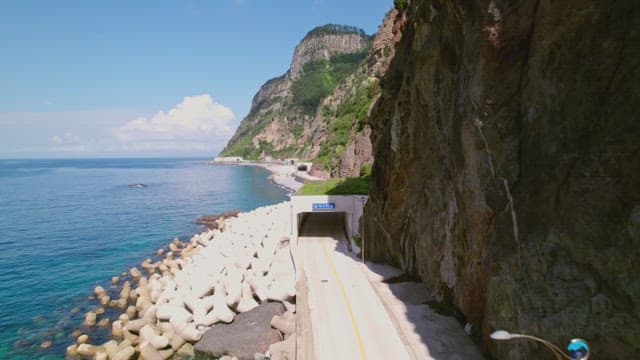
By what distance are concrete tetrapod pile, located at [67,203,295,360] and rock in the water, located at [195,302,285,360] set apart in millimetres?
548

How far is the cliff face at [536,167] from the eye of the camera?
927 centimetres

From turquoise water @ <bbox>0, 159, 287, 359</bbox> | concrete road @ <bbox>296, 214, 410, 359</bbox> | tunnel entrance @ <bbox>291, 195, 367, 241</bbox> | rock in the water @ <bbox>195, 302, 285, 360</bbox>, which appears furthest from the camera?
tunnel entrance @ <bbox>291, 195, 367, 241</bbox>

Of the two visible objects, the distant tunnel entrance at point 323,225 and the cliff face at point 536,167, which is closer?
the cliff face at point 536,167

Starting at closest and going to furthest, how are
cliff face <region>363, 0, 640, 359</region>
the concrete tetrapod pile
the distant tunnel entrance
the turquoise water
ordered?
cliff face <region>363, 0, 640, 359</region>
the concrete tetrapod pile
the turquoise water
the distant tunnel entrance

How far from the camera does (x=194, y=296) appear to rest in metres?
24.8

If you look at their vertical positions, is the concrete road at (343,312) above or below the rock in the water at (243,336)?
above

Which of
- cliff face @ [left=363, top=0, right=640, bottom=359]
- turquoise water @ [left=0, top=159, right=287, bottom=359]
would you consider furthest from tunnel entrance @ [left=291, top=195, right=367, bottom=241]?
turquoise water @ [left=0, top=159, right=287, bottom=359]

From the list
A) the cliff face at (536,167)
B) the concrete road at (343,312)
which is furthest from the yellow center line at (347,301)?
the cliff face at (536,167)

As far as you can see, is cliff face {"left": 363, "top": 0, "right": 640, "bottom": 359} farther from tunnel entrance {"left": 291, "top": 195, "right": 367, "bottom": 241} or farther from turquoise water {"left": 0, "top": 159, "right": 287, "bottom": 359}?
turquoise water {"left": 0, "top": 159, "right": 287, "bottom": 359}

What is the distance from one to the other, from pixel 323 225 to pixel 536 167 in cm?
3011

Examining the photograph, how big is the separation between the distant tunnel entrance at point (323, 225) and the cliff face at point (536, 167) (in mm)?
17560

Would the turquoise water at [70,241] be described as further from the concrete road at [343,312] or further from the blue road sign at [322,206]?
the blue road sign at [322,206]

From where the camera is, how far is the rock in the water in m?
19.7

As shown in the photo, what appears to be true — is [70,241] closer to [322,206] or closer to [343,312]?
[322,206]
